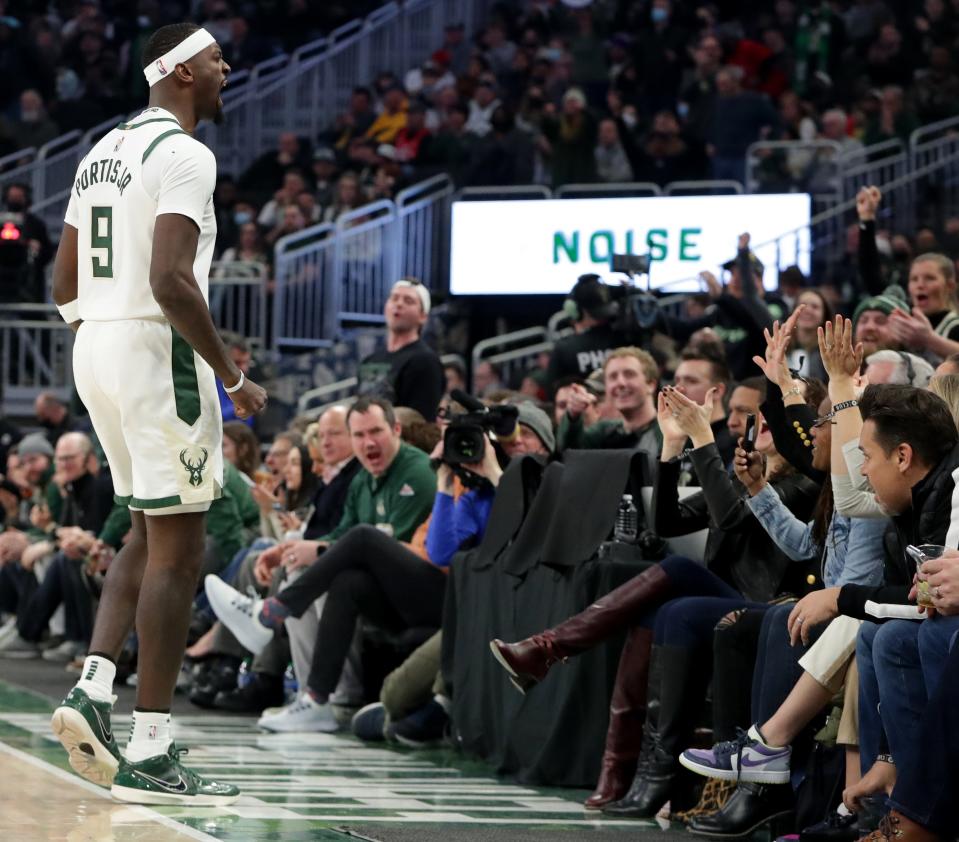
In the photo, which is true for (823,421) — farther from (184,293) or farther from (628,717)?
(184,293)

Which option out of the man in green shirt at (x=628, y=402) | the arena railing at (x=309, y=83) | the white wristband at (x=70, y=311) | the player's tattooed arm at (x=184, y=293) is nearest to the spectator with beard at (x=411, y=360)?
the man in green shirt at (x=628, y=402)

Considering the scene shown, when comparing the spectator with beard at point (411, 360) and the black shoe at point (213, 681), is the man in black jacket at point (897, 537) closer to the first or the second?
the black shoe at point (213, 681)

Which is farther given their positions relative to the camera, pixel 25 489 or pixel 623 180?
pixel 623 180

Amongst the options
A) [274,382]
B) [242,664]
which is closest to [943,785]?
[242,664]

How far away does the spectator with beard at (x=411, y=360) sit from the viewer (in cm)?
870

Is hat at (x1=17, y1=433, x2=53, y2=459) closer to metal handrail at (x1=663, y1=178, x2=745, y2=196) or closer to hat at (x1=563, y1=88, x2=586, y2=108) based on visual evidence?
metal handrail at (x1=663, y1=178, x2=745, y2=196)

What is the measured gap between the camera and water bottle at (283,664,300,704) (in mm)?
7402

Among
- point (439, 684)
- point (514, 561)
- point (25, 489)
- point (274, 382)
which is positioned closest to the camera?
point (514, 561)

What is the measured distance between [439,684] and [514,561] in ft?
2.41

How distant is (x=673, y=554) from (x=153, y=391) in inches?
69.8

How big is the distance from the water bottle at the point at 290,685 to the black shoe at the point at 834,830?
316 centimetres

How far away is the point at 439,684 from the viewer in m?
6.64

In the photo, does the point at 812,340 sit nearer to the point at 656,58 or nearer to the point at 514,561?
the point at 514,561

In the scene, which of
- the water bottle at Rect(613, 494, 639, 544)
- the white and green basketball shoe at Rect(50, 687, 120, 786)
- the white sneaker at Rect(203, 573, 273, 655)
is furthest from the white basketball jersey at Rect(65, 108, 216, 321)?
the white sneaker at Rect(203, 573, 273, 655)
